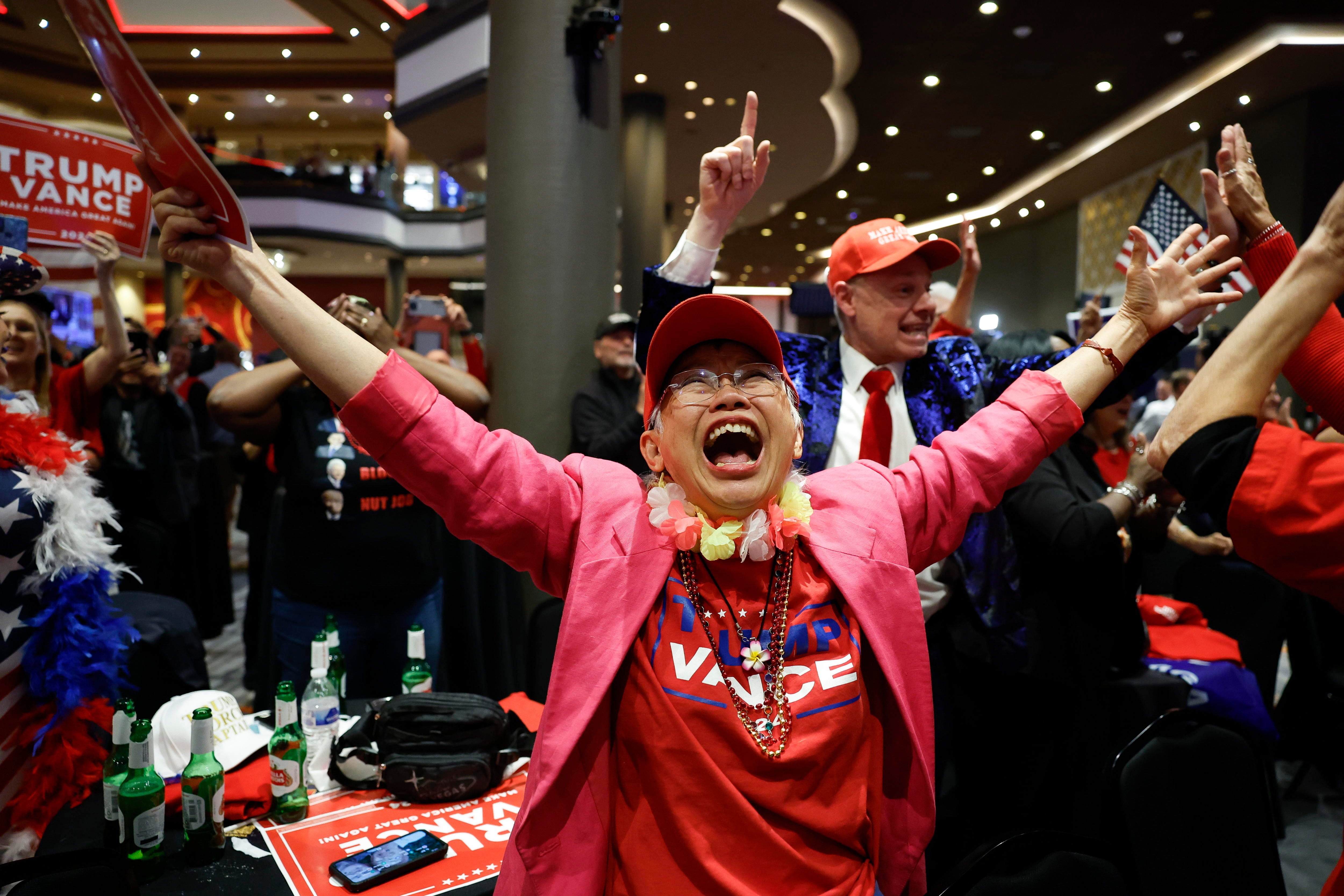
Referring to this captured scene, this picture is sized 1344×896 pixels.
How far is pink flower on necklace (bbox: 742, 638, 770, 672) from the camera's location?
118 cm

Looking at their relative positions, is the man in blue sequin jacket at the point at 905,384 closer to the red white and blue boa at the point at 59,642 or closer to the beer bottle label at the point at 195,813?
the beer bottle label at the point at 195,813

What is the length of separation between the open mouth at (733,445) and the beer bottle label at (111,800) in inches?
47.6

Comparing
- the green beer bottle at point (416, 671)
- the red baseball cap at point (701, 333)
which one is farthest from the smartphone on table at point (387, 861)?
the red baseball cap at point (701, 333)

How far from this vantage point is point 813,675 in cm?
118

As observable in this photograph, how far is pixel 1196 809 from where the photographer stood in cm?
156

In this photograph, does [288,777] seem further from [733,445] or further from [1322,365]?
[1322,365]

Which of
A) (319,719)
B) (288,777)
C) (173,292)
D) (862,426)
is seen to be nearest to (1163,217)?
(862,426)

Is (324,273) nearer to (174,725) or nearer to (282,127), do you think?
(282,127)

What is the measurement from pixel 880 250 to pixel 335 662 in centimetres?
168

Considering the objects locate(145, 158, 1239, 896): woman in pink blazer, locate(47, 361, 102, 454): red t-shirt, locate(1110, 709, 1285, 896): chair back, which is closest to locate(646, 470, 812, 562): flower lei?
locate(145, 158, 1239, 896): woman in pink blazer

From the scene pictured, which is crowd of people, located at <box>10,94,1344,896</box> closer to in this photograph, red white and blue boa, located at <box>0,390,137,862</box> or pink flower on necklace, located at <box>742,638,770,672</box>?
pink flower on necklace, located at <box>742,638,770,672</box>

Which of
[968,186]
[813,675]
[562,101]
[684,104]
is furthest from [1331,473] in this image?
[968,186]

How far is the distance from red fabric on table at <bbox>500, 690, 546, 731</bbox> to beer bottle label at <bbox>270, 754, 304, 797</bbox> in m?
0.47

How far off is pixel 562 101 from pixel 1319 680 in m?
3.89
